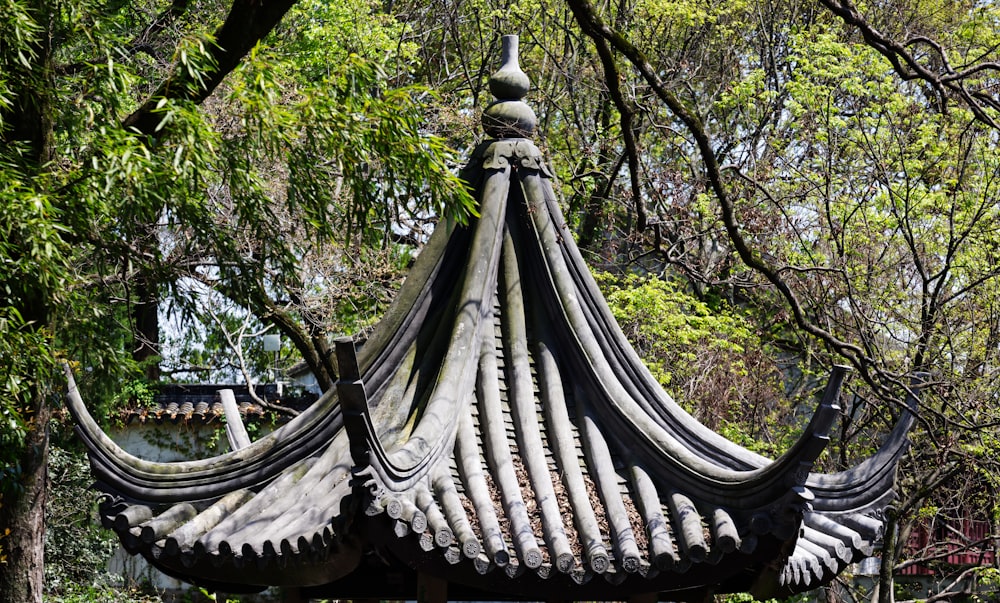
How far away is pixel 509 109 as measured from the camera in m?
4.65

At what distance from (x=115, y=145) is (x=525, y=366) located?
9.37 feet

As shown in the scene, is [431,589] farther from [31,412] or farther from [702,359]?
[702,359]

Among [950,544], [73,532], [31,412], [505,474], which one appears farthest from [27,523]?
[950,544]

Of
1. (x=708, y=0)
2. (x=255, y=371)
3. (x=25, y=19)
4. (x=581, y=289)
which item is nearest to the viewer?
(x=581, y=289)

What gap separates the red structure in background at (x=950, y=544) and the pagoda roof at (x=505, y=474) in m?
8.36

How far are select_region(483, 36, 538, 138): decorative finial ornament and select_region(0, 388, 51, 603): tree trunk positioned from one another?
14.5 ft

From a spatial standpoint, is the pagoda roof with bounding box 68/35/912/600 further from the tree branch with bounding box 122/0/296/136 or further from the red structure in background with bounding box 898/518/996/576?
the red structure in background with bounding box 898/518/996/576

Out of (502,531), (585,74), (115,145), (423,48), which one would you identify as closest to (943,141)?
(585,74)

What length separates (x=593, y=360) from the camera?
4352 millimetres

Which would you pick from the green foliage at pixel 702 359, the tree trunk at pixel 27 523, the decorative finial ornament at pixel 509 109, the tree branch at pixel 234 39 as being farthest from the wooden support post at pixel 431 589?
the green foliage at pixel 702 359

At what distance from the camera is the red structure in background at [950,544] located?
12.3 meters

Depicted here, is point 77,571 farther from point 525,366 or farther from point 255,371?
point 525,366

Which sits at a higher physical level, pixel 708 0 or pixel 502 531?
pixel 708 0

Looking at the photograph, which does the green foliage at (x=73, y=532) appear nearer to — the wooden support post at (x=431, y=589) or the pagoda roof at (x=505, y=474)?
the pagoda roof at (x=505, y=474)
